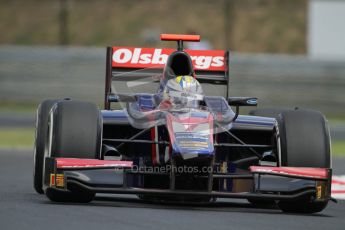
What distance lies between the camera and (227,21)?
1486 inches

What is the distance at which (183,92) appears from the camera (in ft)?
35.7

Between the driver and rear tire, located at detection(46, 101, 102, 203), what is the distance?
0.87 m

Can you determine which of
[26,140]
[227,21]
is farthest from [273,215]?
[227,21]

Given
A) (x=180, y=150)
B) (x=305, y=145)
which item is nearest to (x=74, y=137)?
(x=180, y=150)

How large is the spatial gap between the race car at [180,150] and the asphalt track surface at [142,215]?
0.17 meters

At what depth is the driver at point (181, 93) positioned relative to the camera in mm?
10781

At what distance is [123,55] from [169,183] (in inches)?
125

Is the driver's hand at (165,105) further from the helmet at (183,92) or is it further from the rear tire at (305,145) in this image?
the rear tire at (305,145)

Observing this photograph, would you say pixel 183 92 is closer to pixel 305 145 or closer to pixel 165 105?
pixel 165 105

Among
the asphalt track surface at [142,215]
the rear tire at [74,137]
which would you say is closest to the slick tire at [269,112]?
the asphalt track surface at [142,215]

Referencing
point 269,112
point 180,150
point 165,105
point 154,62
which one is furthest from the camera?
point 154,62

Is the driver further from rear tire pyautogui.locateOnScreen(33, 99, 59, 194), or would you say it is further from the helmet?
rear tire pyautogui.locateOnScreen(33, 99, 59, 194)

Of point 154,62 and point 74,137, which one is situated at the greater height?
point 154,62

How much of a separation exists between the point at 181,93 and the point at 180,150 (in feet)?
4.55
